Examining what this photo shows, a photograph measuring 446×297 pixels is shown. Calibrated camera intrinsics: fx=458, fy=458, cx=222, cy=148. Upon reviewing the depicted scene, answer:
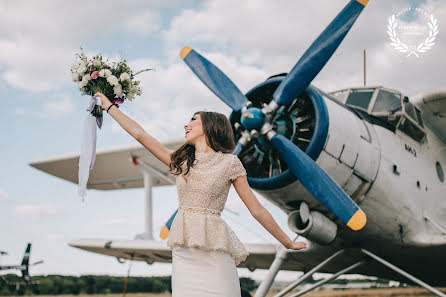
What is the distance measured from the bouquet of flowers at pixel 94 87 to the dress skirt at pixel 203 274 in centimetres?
81

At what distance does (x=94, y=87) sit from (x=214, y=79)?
11.9ft

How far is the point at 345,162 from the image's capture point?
225 inches

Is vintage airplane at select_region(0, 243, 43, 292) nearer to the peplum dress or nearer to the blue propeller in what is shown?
the blue propeller

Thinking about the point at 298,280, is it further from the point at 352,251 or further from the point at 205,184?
the point at 205,184

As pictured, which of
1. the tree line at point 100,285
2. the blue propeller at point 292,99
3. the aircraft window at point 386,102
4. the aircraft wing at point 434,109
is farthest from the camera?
the tree line at point 100,285

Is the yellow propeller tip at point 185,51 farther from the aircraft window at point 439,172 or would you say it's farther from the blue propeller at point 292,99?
the aircraft window at point 439,172

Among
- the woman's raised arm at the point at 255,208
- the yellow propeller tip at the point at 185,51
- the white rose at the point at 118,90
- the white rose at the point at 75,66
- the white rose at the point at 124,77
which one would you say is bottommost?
the woman's raised arm at the point at 255,208

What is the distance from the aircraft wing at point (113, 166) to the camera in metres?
11.3

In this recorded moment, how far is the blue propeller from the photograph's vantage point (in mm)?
5187

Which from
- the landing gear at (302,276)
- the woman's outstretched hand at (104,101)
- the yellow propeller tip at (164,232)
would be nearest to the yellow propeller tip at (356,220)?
the landing gear at (302,276)

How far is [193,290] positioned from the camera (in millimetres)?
1966

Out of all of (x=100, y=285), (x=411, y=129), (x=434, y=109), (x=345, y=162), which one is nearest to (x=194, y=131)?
(x=345, y=162)

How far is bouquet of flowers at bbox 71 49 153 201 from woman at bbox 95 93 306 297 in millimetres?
340

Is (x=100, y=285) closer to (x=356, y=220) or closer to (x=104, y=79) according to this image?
(x=356, y=220)
